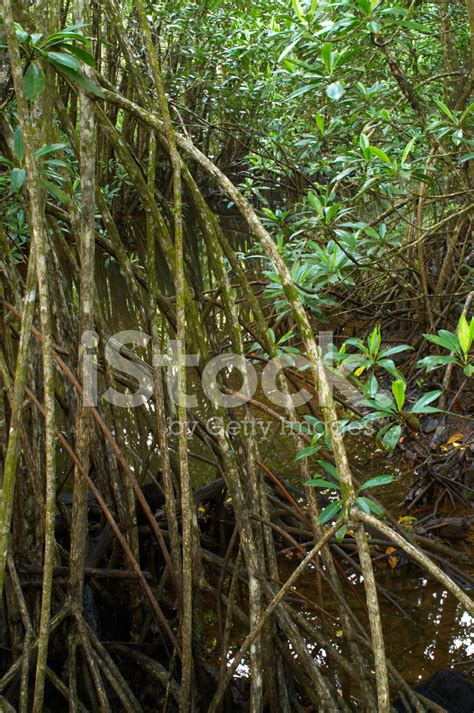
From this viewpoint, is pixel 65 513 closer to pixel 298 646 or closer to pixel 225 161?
pixel 298 646

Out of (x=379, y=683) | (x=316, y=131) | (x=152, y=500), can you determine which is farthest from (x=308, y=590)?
(x=316, y=131)

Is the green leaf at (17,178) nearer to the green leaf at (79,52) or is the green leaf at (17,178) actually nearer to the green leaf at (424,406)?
the green leaf at (79,52)

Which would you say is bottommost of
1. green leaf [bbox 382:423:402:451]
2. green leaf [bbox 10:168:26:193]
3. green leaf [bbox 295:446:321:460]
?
green leaf [bbox 295:446:321:460]

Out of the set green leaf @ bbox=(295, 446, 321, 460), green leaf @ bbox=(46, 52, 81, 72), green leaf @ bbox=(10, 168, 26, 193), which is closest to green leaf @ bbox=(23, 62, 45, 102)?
green leaf @ bbox=(46, 52, 81, 72)

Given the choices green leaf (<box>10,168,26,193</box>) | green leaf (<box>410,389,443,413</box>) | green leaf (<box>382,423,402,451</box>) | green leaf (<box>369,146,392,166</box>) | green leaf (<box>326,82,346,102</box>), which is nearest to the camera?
green leaf (<box>10,168,26,193</box>)

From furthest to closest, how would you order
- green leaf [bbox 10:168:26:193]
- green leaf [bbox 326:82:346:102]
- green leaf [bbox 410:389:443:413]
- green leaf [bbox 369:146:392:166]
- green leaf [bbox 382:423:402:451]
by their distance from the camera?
green leaf [bbox 369:146:392:166], green leaf [bbox 326:82:346:102], green leaf [bbox 382:423:402:451], green leaf [bbox 410:389:443:413], green leaf [bbox 10:168:26:193]

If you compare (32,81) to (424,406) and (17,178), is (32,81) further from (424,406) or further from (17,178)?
(424,406)

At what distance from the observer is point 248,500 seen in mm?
1727

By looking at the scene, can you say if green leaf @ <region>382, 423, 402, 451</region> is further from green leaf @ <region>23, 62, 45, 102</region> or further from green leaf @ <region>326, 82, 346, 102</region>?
green leaf @ <region>23, 62, 45, 102</region>

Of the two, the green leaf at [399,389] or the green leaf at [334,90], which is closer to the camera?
the green leaf at [399,389]

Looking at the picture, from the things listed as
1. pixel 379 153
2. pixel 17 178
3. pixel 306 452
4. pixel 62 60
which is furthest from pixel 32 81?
pixel 379 153

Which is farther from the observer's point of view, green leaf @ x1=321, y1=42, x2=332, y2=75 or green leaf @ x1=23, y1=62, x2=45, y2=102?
green leaf @ x1=321, y1=42, x2=332, y2=75

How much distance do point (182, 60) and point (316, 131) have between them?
5.24 m

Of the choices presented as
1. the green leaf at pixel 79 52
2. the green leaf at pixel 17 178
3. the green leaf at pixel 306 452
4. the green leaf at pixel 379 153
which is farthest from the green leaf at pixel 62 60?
the green leaf at pixel 379 153
